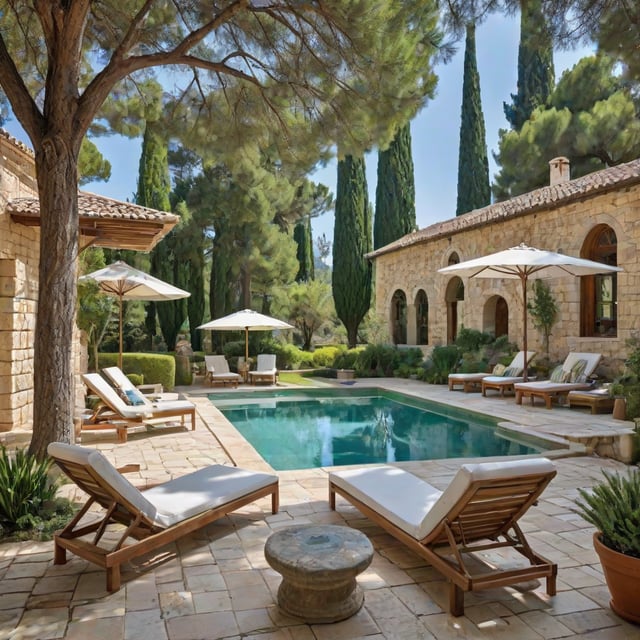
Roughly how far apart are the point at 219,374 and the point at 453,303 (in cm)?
794

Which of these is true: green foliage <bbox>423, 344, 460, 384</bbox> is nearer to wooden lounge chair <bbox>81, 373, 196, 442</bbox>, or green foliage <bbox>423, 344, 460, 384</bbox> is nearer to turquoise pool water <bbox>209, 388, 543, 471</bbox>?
turquoise pool water <bbox>209, 388, 543, 471</bbox>

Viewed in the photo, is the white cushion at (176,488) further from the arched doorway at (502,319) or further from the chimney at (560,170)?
the chimney at (560,170)

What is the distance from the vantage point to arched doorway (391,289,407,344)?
22.1 m

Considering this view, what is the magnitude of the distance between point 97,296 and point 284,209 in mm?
14400

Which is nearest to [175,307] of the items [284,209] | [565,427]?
[284,209]

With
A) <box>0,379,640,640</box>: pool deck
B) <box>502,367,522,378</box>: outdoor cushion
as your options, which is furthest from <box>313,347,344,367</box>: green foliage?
<box>0,379,640,640</box>: pool deck

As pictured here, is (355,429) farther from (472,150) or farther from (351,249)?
(472,150)

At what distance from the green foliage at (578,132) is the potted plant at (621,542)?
16757 millimetres

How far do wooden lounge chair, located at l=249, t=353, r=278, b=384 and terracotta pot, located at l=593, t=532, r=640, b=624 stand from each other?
13331 mm

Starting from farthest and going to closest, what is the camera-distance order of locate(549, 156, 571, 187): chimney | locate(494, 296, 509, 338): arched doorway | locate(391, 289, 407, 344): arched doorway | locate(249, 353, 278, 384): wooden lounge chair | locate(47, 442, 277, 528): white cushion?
locate(391, 289, 407, 344): arched doorway < locate(494, 296, 509, 338): arched doorway < locate(549, 156, 571, 187): chimney < locate(249, 353, 278, 384): wooden lounge chair < locate(47, 442, 277, 528): white cushion

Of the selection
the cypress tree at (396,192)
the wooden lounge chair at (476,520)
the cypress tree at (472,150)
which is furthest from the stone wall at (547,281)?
the wooden lounge chair at (476,520)

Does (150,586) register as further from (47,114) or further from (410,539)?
(47,114)

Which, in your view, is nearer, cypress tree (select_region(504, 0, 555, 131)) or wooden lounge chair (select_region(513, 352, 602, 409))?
wooden lounge chair (select_region(513, 352, 602, 409))

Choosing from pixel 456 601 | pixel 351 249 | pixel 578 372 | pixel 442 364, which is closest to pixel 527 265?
pixel 578 372
